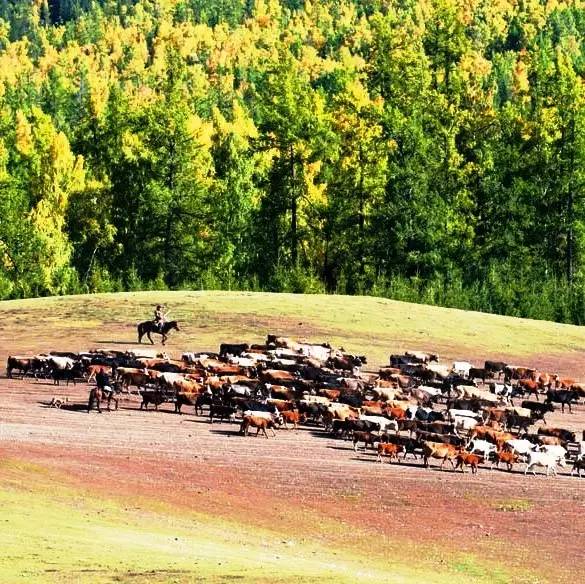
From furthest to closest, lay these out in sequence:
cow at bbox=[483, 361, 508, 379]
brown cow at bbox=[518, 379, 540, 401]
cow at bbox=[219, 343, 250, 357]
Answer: cow at bbox=[219, 343, 250, 357], cow at bbox=[483, 361, 508, 379], brown cow at bbox=[518, 379, 540, 401]

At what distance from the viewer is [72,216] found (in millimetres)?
110688

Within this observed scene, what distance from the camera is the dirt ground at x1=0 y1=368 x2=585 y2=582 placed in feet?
117

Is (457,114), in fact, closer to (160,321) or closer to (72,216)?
(72,216)

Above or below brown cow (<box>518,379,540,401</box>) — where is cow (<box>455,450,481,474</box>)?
below

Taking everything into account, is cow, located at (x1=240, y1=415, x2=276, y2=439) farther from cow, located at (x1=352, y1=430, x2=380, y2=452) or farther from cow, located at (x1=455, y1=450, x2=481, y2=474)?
cow, located at (x1=455, y1=450, x2=481, y2=474)

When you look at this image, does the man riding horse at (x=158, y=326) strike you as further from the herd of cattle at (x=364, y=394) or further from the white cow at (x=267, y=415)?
the white cow at (x=267, y=415)

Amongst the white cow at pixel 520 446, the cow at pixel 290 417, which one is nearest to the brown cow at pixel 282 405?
the cow at pixel 290 417

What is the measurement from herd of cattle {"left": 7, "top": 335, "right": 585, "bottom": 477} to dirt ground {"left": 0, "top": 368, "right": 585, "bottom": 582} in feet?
2.90

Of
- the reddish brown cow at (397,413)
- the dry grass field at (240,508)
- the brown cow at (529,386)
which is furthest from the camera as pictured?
the brown cow at (529,386)

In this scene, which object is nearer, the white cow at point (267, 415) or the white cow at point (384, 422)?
the white cow at point (267, 415)

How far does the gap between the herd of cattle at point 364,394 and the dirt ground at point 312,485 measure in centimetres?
88

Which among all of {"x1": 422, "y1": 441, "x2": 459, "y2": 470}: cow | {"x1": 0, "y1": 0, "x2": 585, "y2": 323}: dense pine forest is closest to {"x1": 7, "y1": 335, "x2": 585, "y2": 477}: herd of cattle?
{"x1": 422, "y1": 441, "x2": 459, "y2": 470}: cow

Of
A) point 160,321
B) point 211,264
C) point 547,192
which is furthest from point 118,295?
point 547,192

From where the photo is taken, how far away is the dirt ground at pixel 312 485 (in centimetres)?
3566
